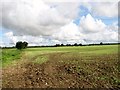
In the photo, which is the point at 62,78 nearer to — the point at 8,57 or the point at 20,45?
the point at 8,57

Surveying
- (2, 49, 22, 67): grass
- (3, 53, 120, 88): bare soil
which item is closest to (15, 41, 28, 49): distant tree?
(2, 49, 22, 67): grass

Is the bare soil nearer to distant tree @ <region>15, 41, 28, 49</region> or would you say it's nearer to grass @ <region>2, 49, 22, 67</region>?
grass @ <region>2, 49, 22, 67</region>

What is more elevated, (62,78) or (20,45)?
(20,45)

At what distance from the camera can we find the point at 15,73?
63.1ft

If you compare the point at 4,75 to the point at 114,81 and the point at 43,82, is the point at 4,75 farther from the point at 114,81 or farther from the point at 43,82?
the point at 114,81

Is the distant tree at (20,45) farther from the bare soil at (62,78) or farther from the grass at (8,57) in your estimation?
the bare soil at (62,78)

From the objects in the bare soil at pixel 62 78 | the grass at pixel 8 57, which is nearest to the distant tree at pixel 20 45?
the grass at pixel 8 57

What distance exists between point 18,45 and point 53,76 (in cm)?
3845

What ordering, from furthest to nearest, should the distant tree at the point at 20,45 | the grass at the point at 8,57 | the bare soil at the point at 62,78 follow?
1. the distant tree at the point at 20,45
2. the grass at the point at 8,57
3. the bare soil at the point at 62,78

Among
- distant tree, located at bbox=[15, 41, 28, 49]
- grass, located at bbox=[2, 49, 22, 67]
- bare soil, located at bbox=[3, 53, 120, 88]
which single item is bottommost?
bare soil, located at bbox=[3, 53, 120, 88]

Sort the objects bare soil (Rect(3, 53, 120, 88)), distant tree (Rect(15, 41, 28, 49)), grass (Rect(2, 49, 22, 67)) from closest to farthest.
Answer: bare soil (Rect(3, 53, 120, 88))
grass (Rect(2, 49, 22, 67))
distant tree (Rect(15, 41, 28, 49))

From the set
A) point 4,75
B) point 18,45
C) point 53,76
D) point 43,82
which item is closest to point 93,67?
point 53,76

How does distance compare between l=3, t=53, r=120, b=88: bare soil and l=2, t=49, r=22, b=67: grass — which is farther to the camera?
l=2, t=49, r=22, b=67: grass

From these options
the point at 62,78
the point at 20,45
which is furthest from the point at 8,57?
the point at 20,45
